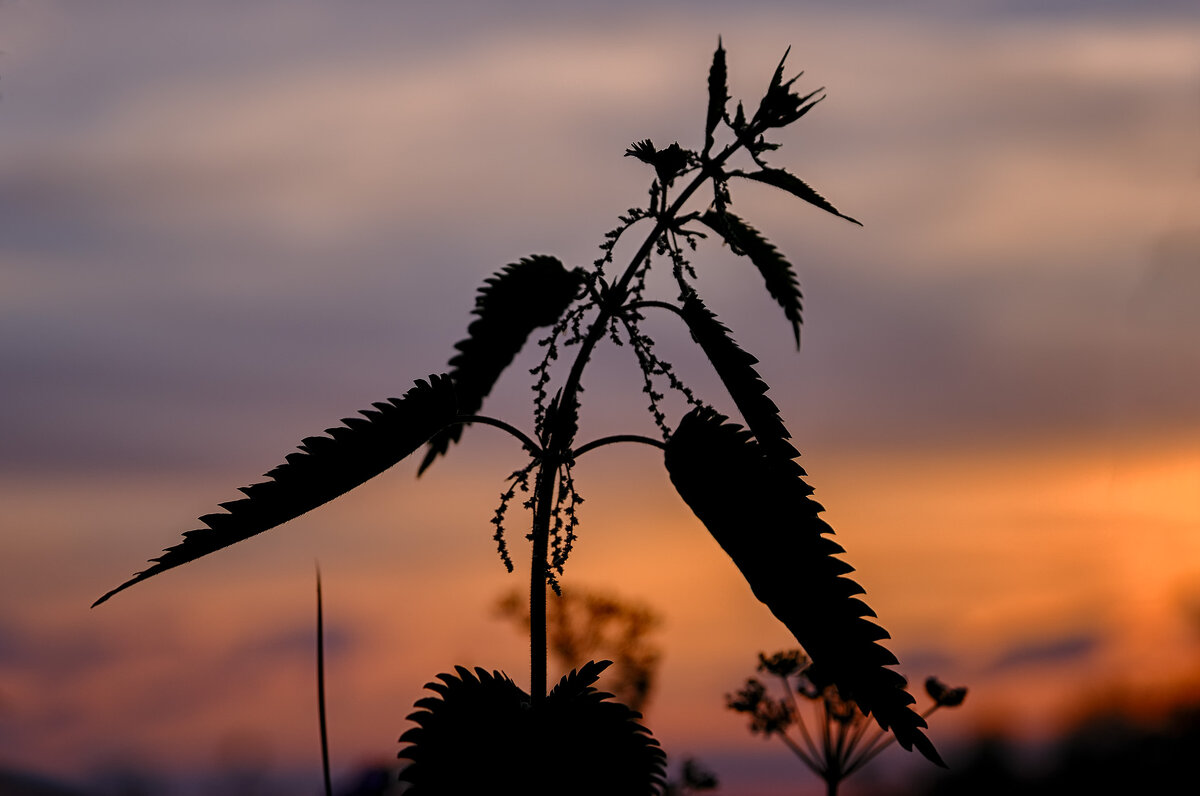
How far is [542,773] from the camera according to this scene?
2.84 m

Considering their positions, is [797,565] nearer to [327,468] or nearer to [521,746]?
[521,746]

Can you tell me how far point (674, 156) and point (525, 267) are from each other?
2.77 feet

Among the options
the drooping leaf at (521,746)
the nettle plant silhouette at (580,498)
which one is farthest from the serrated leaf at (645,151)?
the drooping leaf at (521,746)

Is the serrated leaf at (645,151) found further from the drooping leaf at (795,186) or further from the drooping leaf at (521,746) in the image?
the drooping leaf at (521,746)

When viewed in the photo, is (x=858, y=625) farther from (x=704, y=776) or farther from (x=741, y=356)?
(x=704, y=776)

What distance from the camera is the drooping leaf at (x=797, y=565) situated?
238 cm

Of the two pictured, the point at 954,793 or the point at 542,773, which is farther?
the point at 954,793

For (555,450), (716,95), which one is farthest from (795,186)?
(555,450)

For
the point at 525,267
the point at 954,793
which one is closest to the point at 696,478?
the point at 525,267

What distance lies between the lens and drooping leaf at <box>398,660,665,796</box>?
2826 mm

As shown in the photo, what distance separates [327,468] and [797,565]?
1.17 m

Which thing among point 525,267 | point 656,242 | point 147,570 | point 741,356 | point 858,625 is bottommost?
point 858,625

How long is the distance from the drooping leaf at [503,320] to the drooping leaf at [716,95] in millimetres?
774

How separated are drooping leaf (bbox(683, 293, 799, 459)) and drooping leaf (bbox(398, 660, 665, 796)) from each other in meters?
0.90
